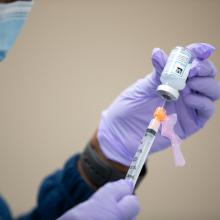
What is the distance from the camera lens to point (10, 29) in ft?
2.35

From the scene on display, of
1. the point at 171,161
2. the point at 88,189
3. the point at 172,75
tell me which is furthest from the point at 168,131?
the point at 171,161

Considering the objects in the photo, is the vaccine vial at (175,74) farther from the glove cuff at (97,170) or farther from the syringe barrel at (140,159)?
the glove cuff at (97,170)

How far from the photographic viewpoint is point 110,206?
0.65m

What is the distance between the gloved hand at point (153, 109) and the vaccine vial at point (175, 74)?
5 centimetres

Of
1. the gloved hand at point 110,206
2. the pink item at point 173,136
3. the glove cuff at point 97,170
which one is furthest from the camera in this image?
the glove cuff at point 97,170

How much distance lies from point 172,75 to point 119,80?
89 cm

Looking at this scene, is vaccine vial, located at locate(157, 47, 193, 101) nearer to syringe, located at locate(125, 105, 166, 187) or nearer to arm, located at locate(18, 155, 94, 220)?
syringe, located at locate(125, 105, 166, 187)

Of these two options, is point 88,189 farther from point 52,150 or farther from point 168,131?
point 52,150

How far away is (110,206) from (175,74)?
294 millimetres

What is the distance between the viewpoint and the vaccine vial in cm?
68

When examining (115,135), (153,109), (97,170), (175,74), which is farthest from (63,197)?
(175,74)

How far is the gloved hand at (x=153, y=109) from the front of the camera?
79 centimetres

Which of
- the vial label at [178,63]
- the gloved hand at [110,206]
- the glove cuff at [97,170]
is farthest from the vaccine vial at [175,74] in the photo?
the glove cuff at [97,170]

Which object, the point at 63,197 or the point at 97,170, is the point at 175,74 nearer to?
the point at 97,170
